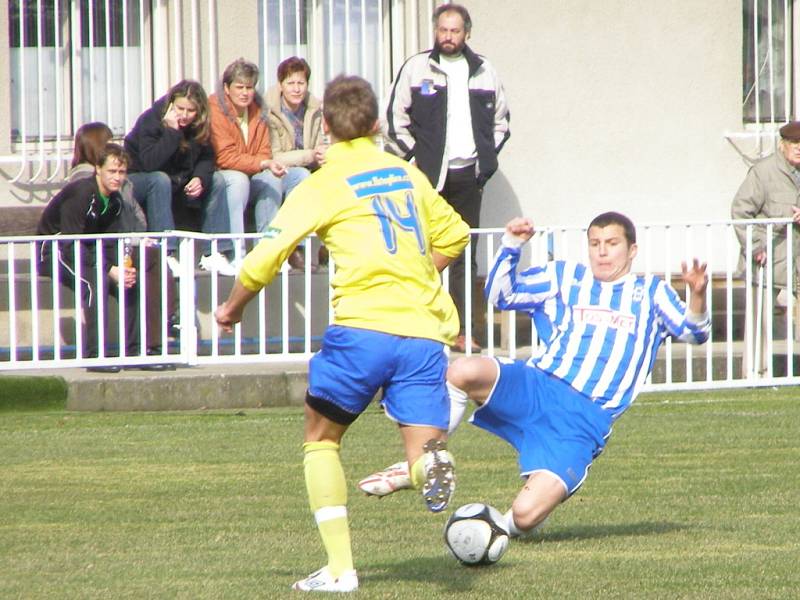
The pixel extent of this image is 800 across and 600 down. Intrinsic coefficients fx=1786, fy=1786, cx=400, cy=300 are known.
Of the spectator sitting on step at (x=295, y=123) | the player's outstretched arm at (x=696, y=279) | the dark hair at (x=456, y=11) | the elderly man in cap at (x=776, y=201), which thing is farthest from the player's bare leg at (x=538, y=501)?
the spectator sitting on step at (x=295, y=123)

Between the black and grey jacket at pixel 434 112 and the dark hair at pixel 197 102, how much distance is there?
1451 mm

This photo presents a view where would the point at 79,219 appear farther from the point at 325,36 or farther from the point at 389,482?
the point at 389,482

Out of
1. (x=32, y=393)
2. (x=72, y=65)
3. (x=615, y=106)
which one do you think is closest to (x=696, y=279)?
(x=32, y=393)

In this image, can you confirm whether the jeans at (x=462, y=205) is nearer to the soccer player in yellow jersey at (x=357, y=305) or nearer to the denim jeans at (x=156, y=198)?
the denim jeans at (x=156, y=198)

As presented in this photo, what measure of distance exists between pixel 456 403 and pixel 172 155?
20.6ft

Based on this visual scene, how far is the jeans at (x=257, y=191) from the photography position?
539 inches

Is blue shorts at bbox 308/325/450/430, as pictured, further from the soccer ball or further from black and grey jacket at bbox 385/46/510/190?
black and grey jacket at bbox 385/46/510/190

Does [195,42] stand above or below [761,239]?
above

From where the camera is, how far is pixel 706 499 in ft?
27.5

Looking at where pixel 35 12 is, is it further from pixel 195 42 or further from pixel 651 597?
pixel 651 597

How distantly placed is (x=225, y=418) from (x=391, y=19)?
5049mm

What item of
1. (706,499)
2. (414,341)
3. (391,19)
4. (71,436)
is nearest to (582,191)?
(391,19)

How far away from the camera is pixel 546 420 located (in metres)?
7.34

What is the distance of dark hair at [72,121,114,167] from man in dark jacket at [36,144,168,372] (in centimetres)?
64
